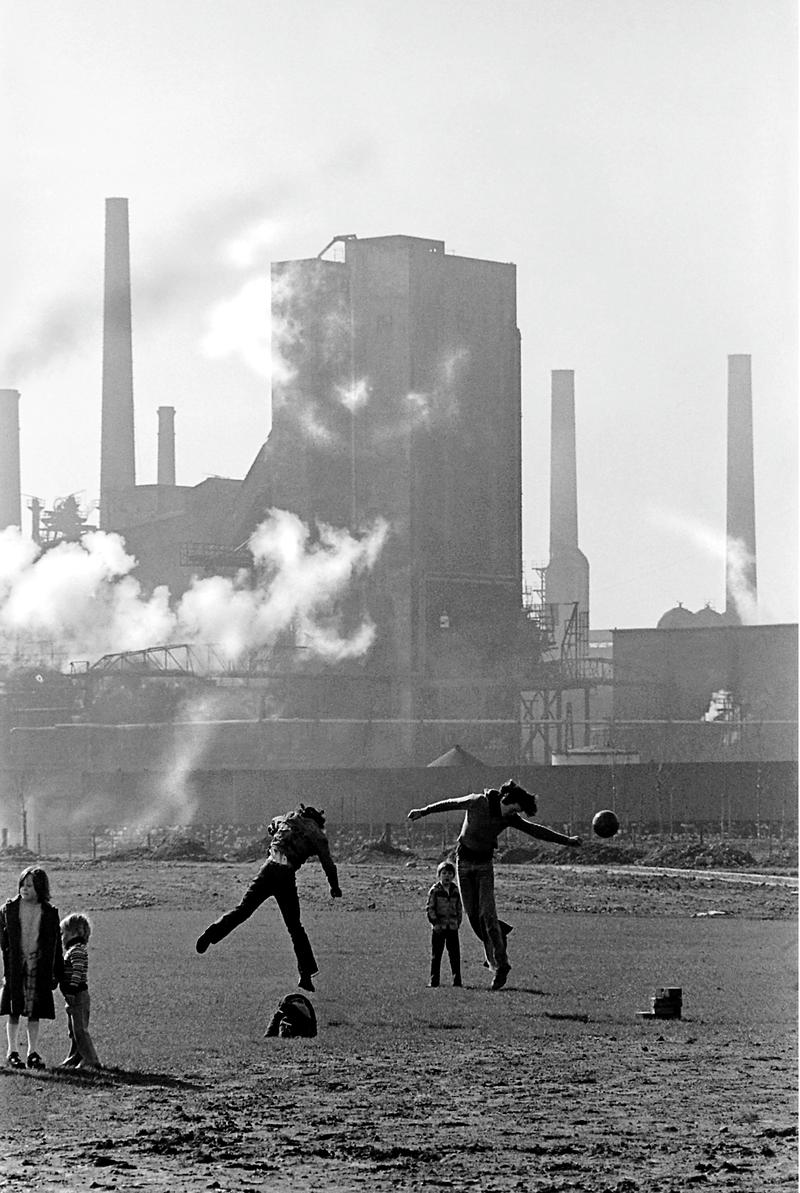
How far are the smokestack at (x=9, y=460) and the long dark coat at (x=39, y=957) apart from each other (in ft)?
234

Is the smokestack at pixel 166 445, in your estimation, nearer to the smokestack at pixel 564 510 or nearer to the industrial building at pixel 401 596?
the industrial building at pixel 401 596

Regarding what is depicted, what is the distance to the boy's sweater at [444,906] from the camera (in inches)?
715

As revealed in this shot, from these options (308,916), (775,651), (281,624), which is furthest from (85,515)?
(308,916)

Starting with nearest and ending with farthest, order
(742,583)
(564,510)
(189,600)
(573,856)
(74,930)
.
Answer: (74,930) < (573,856) < (189,600) < (742,583) < (564,510)

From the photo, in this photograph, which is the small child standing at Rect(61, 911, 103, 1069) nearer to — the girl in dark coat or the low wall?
the girl in dark coat

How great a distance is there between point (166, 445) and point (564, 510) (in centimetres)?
1990

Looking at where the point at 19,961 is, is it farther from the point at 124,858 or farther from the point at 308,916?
the point at 124,858

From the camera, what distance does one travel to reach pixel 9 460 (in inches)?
3337

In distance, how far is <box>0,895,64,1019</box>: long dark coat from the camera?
13062 mm

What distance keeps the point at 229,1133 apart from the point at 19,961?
216 centimetres

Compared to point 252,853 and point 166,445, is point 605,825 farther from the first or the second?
point 166,445

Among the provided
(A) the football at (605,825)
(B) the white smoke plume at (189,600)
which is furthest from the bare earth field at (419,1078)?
(B) the white smoke plume at (189,600)

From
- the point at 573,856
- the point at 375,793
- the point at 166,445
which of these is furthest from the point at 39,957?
the point at 166,445

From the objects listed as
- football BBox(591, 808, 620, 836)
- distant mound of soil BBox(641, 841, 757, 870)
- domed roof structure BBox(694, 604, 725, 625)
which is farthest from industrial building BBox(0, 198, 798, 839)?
football BBox(591, 808, 620, 836)
